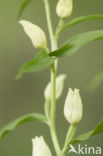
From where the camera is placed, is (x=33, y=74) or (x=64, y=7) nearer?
(x=64, y=7)

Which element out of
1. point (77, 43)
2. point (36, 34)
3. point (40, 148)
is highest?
point (36, 34)

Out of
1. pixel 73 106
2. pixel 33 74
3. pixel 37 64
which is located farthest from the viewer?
pixel 33 74

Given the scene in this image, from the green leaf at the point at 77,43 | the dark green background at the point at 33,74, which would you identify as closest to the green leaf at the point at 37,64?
the green leaf at the point at 77,43

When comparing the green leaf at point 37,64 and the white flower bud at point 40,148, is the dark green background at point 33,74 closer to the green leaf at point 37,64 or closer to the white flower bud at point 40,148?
the white flower bud at point 40,148

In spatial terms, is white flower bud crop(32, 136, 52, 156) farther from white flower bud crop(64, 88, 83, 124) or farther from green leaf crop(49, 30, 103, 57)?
green leaf crop(49, 30, 103, 57)

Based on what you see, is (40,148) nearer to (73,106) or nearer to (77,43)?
(73,106)

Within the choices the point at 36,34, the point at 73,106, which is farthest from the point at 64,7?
the point at 73,106

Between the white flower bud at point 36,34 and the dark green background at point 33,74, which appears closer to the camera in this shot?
the white flower bud at point 36,34
